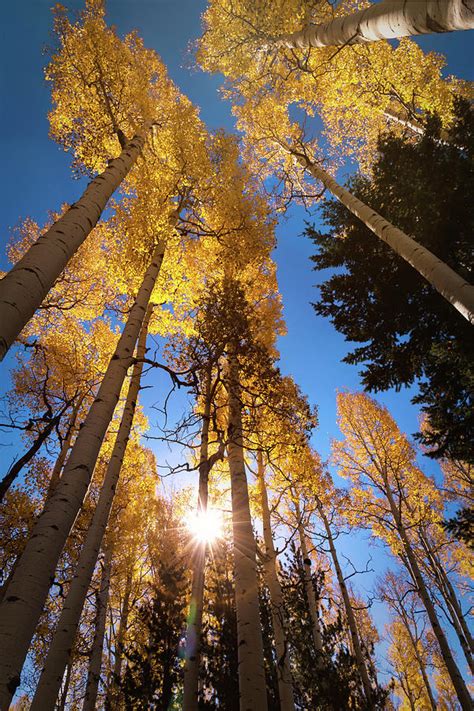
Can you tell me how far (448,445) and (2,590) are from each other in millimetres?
8055

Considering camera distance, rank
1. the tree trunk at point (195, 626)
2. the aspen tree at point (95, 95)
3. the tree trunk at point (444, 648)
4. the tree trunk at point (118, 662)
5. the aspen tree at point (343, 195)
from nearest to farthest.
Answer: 1. the aspen tree at point (343, 195)
2. the tree trunk at point (195, 626)
3. the aspen tree at point (95, 95)
4. the tree trunk at point (444, 648)
5. the tree trunk at point (118, 662)

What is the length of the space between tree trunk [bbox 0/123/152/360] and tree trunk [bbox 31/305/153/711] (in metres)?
1.54

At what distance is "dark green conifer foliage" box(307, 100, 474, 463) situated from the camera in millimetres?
5445

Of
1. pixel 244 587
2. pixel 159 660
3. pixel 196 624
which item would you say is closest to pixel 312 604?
pixel 159 660

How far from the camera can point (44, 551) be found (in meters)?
2.26

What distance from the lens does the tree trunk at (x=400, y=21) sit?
2.62 meters

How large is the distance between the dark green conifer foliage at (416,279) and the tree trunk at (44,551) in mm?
4769

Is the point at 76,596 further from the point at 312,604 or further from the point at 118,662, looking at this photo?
the point at 118,662

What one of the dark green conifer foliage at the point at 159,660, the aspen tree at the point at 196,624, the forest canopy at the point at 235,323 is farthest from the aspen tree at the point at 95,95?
the dark green conifer foliage at the point at 159,660

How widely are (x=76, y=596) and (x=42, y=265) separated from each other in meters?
3.61

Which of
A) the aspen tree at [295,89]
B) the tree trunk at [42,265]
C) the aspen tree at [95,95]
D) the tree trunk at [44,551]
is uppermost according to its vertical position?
the aspen tree at [295,89]

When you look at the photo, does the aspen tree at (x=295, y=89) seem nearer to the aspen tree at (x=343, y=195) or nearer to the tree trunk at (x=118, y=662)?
the aspen tree at (x=343, y=195)

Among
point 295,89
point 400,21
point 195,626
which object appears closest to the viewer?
point 400,21

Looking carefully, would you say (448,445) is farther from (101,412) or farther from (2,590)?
(2,590)
